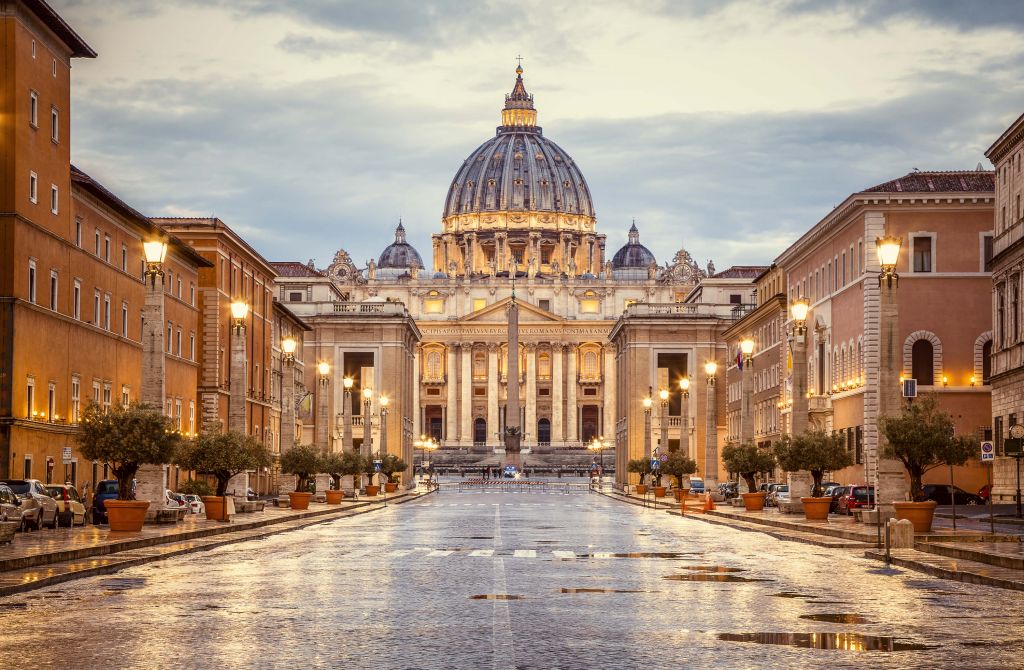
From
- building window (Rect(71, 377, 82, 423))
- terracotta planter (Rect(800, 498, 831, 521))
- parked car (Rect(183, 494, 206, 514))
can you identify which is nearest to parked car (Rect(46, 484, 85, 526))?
parked car (Rect(183, 494, 206, 514))

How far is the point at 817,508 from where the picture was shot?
4947 centimetres

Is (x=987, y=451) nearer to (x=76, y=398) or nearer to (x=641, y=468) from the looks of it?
(x=76, y=398)

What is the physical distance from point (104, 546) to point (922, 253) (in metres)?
50.5

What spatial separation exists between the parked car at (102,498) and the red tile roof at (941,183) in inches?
1446

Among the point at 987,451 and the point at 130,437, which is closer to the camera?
the point at 987,451

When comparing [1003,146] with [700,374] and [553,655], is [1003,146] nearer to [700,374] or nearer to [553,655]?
[553,655]

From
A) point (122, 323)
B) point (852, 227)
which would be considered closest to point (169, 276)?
point (122, 323)

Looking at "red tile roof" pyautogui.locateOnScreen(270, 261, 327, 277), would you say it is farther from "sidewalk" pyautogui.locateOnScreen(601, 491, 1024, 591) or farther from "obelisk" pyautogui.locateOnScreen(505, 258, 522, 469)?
"sidewalk" pyautogui.locateOnScreen(601, 491, 1024, 591)

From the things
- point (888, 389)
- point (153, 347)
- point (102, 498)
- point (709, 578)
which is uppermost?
point (153, 347)

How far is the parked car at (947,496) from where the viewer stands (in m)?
Result: 64.1

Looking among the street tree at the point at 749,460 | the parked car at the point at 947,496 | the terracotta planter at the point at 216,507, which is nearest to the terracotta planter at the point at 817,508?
the parked car at the point at 947,496

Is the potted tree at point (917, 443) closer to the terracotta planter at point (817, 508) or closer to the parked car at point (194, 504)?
the terracotta planter at point (817, 508)

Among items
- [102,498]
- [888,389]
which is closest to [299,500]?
[102,498]

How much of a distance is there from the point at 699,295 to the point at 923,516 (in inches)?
4968
